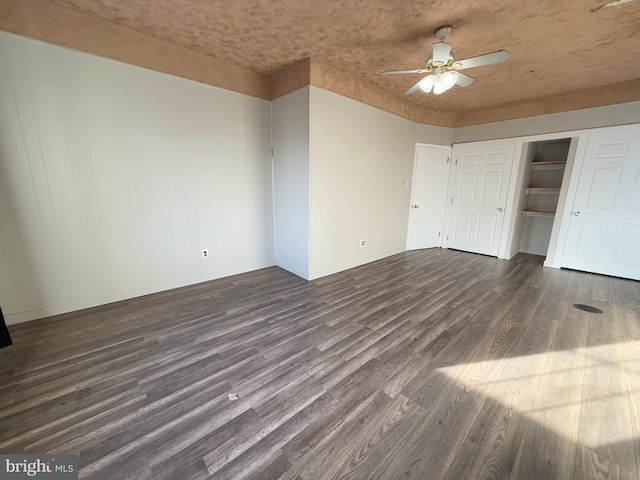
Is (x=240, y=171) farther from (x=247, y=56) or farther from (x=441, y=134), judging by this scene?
(x=441, y=134)

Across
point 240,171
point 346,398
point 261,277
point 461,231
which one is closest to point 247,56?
point 240,171

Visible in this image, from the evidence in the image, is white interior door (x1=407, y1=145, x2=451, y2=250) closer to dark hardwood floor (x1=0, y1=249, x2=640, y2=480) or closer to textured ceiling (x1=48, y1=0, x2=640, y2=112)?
textured ceiling (x1=48, y1=0, x2=640, y2=112)

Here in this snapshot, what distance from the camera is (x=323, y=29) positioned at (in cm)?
248

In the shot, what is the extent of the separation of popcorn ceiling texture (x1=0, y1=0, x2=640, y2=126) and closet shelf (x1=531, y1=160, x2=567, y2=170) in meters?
0.96

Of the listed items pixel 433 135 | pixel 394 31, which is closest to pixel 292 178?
pixel 394 31

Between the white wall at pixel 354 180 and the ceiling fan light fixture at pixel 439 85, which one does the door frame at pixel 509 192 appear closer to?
the white wall at pixel 354 180

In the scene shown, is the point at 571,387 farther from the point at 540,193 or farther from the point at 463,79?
the point at 540,193

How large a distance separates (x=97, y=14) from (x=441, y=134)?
210 inches

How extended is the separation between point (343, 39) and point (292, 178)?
1.68 meters

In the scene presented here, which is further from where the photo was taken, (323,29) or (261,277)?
(261,277)

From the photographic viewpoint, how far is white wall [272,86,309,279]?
10.9 feet

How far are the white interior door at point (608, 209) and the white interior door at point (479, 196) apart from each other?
3.28 feet

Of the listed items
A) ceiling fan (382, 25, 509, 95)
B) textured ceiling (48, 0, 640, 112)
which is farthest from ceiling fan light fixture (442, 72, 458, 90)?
textured ceiling (48, 0, 640, 112)

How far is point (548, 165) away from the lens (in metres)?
4.72
